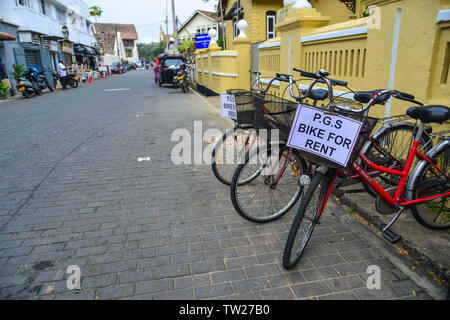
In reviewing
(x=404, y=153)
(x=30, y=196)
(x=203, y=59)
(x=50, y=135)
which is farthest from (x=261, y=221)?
(x=203, y=59)

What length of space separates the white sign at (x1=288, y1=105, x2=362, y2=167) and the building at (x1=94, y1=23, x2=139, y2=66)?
53.7m

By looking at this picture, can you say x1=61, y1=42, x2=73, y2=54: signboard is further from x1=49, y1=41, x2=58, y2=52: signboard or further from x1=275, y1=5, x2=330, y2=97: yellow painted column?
x1=275, y1=5, x2=330, y2=97: yellow painted column

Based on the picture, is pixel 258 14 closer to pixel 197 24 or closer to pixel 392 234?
pixel 392 234

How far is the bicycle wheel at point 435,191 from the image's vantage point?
2.96 meters

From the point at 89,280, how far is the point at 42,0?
29012 mm

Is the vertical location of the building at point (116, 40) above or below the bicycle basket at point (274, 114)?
above

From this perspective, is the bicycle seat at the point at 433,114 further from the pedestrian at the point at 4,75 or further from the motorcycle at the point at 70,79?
the motorcycle at the point at 70,79

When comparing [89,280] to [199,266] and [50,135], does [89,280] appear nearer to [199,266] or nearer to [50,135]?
[199,266]

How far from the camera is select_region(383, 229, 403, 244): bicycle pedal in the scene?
9.69 ft

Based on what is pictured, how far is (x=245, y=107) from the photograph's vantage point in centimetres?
391

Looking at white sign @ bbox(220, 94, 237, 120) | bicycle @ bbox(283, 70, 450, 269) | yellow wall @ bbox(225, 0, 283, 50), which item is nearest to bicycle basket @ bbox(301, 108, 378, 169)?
bicycle @ bbox(283, 70, 450, 269)

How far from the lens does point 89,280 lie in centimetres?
269

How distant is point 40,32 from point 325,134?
2515cm

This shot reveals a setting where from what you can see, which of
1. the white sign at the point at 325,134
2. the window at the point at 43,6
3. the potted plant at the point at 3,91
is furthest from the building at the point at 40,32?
the white sign at the point at 325,134
